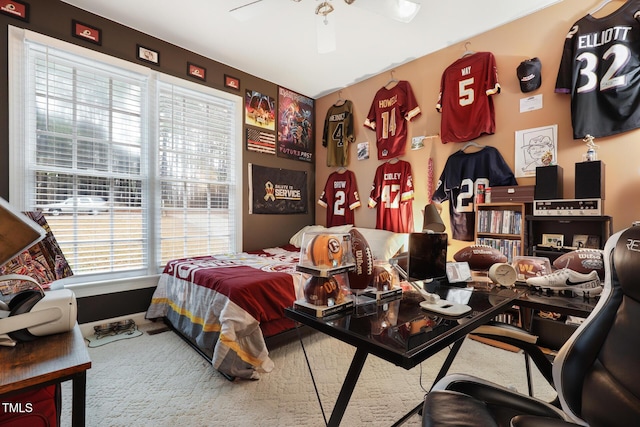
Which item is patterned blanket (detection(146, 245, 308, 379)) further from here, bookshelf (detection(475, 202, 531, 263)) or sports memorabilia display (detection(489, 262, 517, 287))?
bookshelf (detection(475, 202, 531, 263))

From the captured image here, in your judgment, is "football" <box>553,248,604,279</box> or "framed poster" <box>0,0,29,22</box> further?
"framed poster" <box>0,0,29,22</box>

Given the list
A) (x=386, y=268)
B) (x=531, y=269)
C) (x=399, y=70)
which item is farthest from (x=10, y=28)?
(x=531, y=269)

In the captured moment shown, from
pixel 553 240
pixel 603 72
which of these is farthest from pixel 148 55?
pixel 553 240

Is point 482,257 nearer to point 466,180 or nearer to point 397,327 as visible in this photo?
point 397,327

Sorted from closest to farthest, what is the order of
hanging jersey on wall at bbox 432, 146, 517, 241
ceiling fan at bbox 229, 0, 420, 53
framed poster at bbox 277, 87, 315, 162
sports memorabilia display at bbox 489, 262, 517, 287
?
1. sports memorabilia display at bbox 489, 262, 517, 287
2. ceiling fan at bbox 229, 0, 420, 53
3. hanging jersey on wall at bbox 432, 146, 517, 241
4. framed poster at bbox 277, 87, 315, 162

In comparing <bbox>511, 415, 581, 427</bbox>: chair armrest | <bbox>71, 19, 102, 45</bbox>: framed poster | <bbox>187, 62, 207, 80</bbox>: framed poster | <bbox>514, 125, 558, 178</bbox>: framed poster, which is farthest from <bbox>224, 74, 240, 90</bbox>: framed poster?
<bbox>511, 415, 581, 427</bbox>: chair armrest

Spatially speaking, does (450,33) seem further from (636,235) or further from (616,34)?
(636,235)

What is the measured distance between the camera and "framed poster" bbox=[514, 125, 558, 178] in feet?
8.36

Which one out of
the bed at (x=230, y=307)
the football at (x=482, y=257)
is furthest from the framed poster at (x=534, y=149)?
the bed at (x=230, y=307)

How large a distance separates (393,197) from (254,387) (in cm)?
258

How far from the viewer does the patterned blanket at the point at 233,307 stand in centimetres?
198

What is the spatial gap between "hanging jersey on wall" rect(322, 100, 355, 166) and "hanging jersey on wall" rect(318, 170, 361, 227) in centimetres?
22

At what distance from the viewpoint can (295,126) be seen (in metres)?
4.44

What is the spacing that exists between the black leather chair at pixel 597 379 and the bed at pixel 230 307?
98cm
